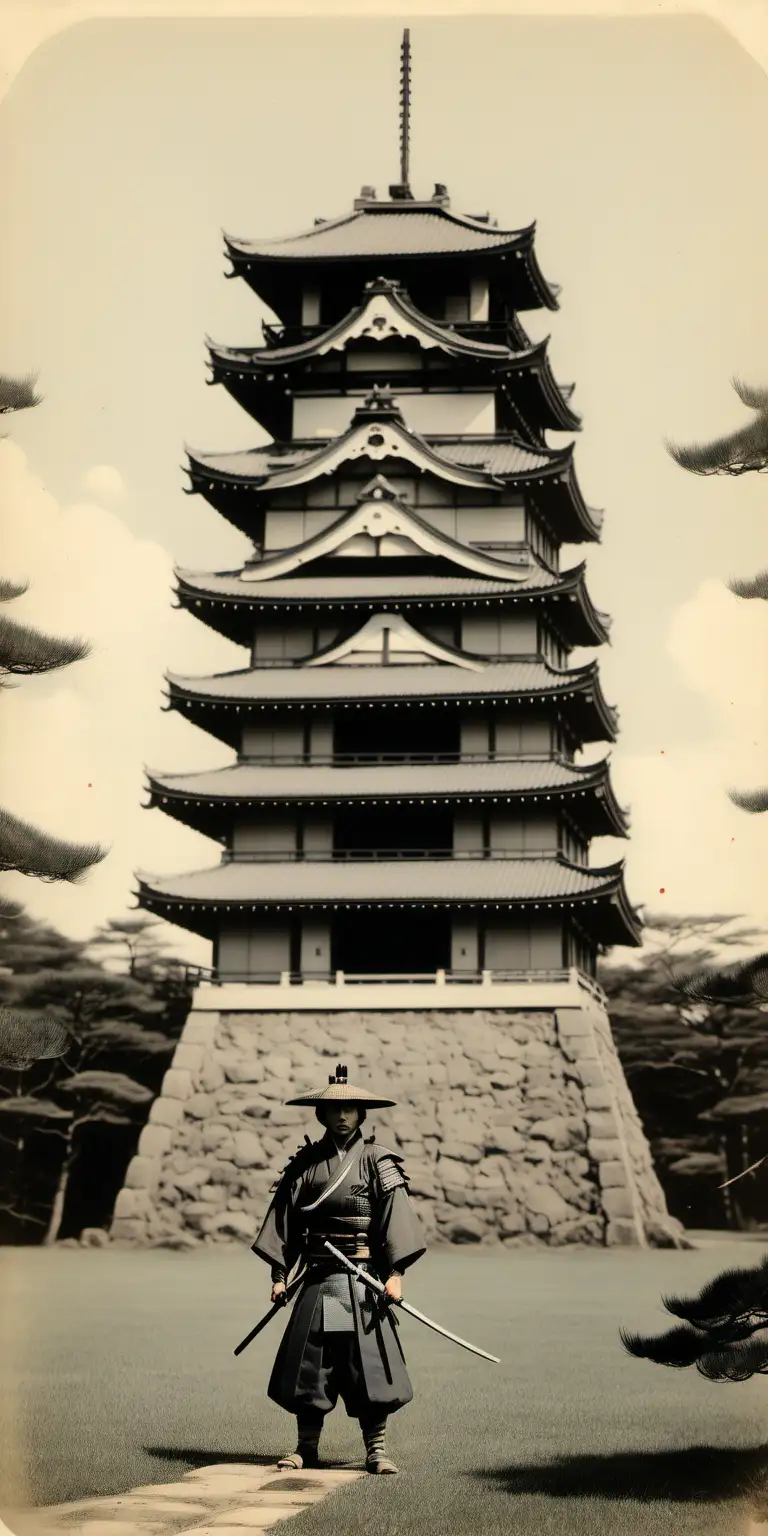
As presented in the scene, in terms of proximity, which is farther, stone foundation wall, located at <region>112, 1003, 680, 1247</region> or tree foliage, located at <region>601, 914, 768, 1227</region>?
tree foliage, located at <region>601, 914, 768, 1227</region>

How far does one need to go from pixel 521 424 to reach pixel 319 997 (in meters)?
8.41

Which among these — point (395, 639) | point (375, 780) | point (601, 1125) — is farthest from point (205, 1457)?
point (395, 639)

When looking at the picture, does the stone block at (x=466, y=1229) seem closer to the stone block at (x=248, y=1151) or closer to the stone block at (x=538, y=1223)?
the stone block at (x=538, y=1223)

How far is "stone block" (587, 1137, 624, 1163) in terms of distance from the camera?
21562mm

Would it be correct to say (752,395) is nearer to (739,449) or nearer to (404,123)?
(739,449)

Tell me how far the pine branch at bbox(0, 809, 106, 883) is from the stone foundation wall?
32.2 ft

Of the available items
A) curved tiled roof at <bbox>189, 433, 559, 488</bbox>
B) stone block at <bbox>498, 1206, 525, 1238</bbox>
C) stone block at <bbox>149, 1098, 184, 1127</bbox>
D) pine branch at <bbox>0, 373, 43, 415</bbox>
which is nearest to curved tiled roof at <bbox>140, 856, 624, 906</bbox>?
stone block at <bbox>149, 1098, 184, 1127</bbox>

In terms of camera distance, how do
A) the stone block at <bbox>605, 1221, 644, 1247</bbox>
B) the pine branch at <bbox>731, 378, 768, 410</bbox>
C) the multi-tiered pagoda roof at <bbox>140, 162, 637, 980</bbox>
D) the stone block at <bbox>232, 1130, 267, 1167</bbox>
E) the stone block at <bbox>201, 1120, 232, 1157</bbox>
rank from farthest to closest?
the multi-tiered pagoda roof at <bbox>140, 162, 637, 980</bbox> < the stone block at <bbox>201, 1120, 232, 1157</bbox> < the stone block at <bbox>232, 1130, 267, 1167</bbox> < the stone block at <bbox>605, 1221, 644, 1247</bbox> < the pine branch at <bbox>731, 378, 768, 410</bbox>

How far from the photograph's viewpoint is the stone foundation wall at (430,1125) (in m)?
21.5

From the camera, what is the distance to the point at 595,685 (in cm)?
2316

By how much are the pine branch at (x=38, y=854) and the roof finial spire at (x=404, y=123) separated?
5906 mm

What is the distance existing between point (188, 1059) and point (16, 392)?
12465 mm

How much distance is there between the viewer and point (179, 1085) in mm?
22484

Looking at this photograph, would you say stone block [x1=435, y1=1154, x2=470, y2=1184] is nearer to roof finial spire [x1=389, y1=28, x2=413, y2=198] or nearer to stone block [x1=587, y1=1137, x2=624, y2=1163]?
stone block [x1=587, y1=1137, x2=624, y2=1163]
